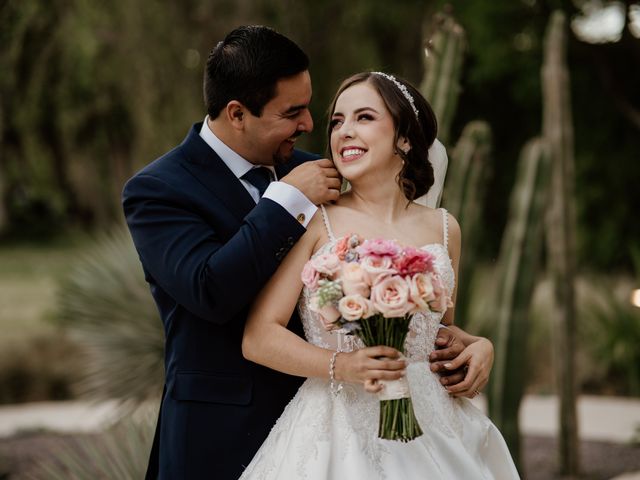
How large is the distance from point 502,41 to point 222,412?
39.7 feet

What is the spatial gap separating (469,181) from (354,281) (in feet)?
10.6

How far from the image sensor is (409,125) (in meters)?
2.91

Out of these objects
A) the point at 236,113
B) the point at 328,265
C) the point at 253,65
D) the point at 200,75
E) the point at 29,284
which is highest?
the point at 200,75

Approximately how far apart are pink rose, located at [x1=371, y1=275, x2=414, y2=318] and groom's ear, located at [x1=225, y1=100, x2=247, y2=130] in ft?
2.98

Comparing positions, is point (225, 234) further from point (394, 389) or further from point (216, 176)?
point (394, 389)

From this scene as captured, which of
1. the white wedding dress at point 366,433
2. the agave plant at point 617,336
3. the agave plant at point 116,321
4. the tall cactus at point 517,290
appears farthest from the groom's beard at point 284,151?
the agave plant at point 617,336

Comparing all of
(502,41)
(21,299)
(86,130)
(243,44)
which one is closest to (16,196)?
(21,299)

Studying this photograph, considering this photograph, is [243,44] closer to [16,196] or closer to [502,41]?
[502,41]

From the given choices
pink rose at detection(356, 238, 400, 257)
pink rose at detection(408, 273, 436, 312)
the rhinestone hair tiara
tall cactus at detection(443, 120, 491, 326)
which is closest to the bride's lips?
the rhinestone hair tiara

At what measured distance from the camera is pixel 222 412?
2910 mm

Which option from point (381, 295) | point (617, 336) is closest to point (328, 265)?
point (381, 295)

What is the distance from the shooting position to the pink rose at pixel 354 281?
2.42m

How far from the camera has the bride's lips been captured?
2869 mm

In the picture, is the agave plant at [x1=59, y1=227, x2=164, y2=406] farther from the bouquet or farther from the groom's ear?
the bouquet
